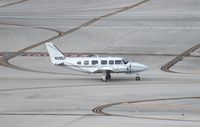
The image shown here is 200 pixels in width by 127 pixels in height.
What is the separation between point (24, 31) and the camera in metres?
91.9

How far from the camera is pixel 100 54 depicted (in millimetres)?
77125

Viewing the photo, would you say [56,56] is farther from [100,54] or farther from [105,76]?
[100,54]

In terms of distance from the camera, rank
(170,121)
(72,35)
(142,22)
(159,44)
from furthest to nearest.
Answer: (142,22) → (72,35) → (159,44) → (170,121)

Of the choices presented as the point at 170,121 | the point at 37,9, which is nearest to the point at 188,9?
the point at 37,9

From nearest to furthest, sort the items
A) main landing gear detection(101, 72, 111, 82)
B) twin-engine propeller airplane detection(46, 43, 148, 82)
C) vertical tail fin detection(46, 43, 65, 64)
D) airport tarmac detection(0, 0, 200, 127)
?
airport tarmac detection(0, 0, 200, 127) → main landing gear detection(101, 72, 111, 82) → twin-engine propeller airplane detection(46, 43, 148, 82) → vertical tail fin detection(46, 43, 65, 64)

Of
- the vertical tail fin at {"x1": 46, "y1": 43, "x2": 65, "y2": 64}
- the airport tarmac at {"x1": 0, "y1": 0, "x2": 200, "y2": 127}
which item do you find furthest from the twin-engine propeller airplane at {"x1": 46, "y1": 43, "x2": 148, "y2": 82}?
the airport tarmac at {"x1": 0, "y1": 0, "x2": 200, "y2": 127}

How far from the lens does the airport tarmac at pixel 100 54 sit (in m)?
45.0

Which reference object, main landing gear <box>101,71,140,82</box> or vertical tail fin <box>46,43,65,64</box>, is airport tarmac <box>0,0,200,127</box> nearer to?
main landing gear <box>101,71,140,82</box>

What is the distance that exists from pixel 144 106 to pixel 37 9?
67.5 metres

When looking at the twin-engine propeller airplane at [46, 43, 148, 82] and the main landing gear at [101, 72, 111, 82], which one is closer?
the main landing gear at [101, 72, 111, 82]

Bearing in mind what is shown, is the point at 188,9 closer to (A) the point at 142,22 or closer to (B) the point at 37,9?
(A) the point at 142,22

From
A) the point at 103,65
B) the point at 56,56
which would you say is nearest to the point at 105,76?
the point at 103,65

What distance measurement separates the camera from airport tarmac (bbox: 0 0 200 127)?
4500cm

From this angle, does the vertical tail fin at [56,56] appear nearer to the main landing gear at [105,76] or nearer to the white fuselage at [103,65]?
the white fuselage at [103,65]
